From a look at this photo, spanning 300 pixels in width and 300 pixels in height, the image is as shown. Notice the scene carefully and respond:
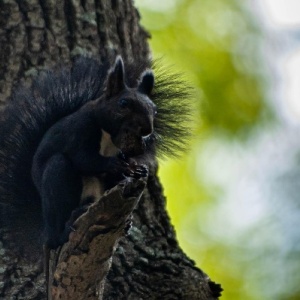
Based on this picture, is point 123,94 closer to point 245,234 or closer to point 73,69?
point 73,69

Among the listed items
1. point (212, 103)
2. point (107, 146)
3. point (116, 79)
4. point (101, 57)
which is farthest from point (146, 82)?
point (212, 103)

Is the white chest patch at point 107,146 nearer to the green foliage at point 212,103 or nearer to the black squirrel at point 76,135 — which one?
the black squirrel at point 76,135

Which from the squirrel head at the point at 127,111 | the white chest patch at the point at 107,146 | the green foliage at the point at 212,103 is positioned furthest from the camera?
the green foliage at the point at 212,103

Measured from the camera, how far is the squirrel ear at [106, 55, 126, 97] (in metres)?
2.76

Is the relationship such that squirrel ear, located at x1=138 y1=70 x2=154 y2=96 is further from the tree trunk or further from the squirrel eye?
the tree trunk

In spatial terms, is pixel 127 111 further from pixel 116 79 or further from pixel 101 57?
pixel 101 57

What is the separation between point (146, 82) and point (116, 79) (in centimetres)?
11

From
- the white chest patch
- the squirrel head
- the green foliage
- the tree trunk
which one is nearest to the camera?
the squirrel head

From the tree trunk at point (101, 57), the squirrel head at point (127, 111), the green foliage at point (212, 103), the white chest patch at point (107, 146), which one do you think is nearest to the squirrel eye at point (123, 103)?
the squirrel head at point (127, 111)

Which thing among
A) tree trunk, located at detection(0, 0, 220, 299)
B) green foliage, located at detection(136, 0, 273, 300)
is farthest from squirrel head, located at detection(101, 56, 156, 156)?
green foliage, located at detection(136, 0, 273, 300)

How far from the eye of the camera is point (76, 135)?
2.81 metres

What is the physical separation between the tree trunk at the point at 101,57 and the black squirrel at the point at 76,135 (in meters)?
0.15

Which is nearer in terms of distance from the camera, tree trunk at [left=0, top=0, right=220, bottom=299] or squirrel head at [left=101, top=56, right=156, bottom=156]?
squirrel head at [left=101, top=56, right=156, bottom=156]

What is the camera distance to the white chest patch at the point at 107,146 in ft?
9.32
